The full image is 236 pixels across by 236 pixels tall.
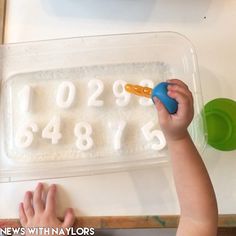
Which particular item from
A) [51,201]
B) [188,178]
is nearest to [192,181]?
[188,178]

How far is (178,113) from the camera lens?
1.40ft

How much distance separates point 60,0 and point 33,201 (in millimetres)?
352

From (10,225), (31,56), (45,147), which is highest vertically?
(31,56)

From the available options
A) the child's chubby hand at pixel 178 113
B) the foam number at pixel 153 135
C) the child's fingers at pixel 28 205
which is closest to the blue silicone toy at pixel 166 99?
the child's chubby hand at pixel 178 113

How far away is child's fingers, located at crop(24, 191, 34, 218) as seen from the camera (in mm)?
553

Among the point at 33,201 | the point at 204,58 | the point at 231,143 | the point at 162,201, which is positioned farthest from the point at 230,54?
the point at 33,201

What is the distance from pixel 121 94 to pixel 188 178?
19cm

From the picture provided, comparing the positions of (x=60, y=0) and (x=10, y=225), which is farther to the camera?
(x=60, y=0)

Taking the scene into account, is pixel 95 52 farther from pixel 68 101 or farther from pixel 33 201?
pixel 33 201

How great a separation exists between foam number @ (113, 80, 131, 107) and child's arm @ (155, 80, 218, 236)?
5.7 inches

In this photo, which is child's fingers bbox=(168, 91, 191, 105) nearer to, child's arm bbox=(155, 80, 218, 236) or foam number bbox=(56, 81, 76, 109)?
child's arm bbox=(155, 80, 218, 236)

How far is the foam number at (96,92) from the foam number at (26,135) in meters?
0.10

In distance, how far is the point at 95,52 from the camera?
626 mm

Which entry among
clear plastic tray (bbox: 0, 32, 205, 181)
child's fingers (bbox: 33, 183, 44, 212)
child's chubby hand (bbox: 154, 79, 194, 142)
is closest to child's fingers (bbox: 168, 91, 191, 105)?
child's chubby hand (bbox: 154, 79, 194, 142)
